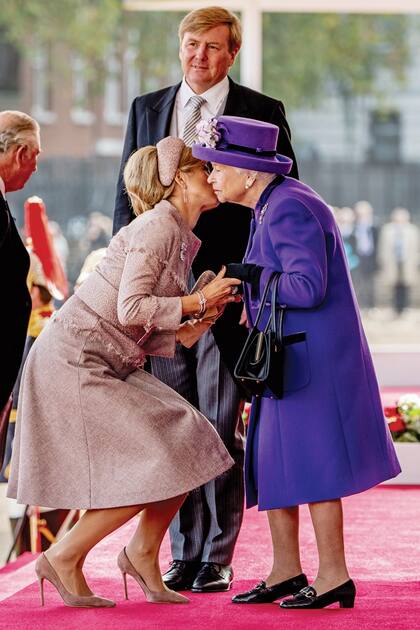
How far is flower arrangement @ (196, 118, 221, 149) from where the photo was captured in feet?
11.3

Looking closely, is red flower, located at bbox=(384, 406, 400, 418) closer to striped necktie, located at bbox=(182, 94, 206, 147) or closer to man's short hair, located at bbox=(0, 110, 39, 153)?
striped necktie, located at bbox=(182, 94, 206, 147)

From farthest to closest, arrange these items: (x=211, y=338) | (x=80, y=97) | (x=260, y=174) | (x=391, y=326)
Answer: (x=80, y=97)
(x=391, y=326)
(x=211, y=338)
(x=260, y=174)

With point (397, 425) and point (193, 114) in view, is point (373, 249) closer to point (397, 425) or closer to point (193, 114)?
point (397, 425)

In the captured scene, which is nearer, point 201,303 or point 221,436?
point 201,303

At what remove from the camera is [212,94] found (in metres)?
4.03

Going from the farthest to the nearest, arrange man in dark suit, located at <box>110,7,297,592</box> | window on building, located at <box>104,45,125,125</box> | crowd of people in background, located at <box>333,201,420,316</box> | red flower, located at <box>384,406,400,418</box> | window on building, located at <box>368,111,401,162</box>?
window on building, located at <box>104,45,125,125</box>, window on building, located at <box>368,111,401,162</box>, crowd of people in background, located at <box>333,201,420,316</box>, red flower, located at <box>384,406,400,418</box>, man in dark suit, located at <box>110,7,297,592</box>

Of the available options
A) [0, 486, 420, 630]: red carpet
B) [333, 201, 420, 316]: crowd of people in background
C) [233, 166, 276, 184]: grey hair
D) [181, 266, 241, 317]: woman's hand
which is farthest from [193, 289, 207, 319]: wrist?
[333, 201, 420, 316]: crowd of people in background

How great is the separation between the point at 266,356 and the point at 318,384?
161mm

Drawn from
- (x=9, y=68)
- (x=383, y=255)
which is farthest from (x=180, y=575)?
(x=9, y=68)

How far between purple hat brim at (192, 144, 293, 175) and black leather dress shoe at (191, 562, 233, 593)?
1209 mm

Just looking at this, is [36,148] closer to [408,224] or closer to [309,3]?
[309,3]

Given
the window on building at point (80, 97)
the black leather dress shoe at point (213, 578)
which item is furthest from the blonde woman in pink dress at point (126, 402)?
the window on building at point (80, 97)

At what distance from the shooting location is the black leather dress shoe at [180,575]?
12.6ft

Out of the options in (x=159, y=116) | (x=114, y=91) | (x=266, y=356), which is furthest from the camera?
(x=114, y=91)
